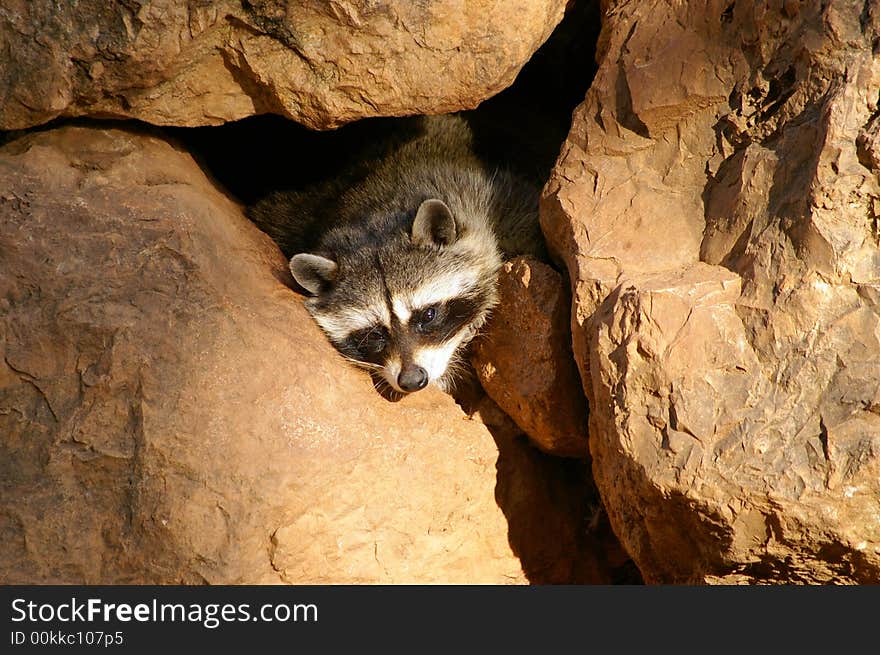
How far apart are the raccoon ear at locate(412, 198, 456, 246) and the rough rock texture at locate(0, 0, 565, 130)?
60 centimetres

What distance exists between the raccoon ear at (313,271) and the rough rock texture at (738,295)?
4.67 feet

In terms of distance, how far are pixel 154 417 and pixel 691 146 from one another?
234 cm

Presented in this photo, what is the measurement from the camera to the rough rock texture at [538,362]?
3684 millimetres

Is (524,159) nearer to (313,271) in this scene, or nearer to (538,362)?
(313,271)

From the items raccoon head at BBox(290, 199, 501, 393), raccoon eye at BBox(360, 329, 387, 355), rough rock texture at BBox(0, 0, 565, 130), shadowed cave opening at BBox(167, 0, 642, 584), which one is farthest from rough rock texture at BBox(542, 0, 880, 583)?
raccoon eye at BBox(360, 329, 387, 355)

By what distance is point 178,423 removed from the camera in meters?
3.24

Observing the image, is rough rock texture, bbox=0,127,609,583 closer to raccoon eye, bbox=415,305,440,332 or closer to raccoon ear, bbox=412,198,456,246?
raccoon eye, bbox=415,305,440,332

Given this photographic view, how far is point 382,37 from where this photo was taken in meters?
A: 3.50

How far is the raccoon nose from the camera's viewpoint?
388 centimetres

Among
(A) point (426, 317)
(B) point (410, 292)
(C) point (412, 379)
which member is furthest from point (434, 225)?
(C) point (412, 379)

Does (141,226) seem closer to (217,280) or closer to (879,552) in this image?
(217,280)

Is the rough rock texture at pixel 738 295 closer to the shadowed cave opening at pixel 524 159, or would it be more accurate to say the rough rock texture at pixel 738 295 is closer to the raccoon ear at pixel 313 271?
the shadowed cave opening at pixel 524 159

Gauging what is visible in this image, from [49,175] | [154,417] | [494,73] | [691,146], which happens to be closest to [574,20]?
[494,73]

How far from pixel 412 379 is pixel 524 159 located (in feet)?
6.36
